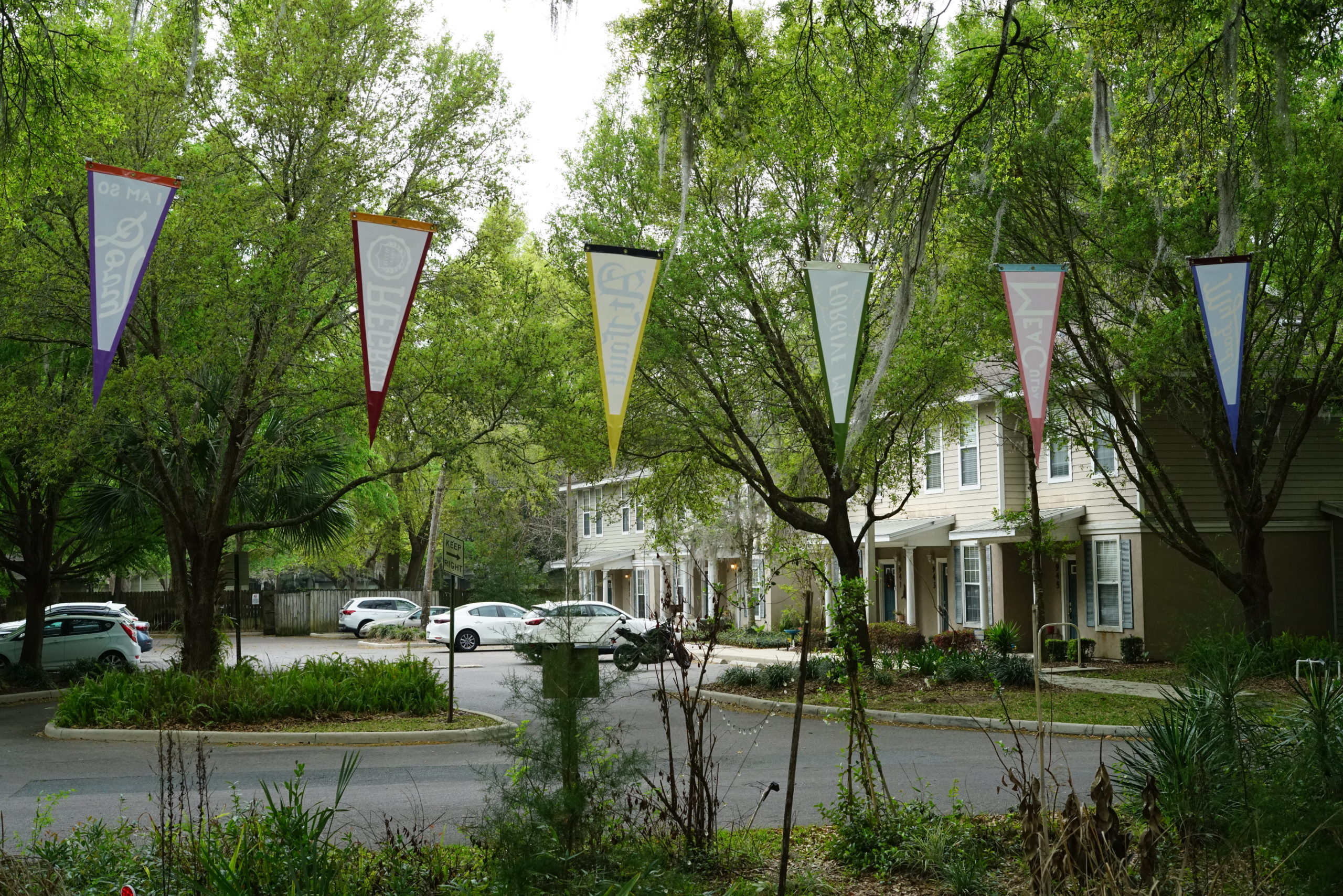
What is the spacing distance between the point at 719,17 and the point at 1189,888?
262 inches

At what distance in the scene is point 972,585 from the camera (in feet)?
91.7

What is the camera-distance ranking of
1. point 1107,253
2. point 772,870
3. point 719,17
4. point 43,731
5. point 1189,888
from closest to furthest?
point 1189,888 → point 772,870 → point 719,17 → point 43,731 → point 1107,253

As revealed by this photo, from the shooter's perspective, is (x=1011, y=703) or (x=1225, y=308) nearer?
(x=1225, y=308)

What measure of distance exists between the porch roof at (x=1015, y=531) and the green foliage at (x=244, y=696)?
13.2m

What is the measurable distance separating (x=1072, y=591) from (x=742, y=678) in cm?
1019

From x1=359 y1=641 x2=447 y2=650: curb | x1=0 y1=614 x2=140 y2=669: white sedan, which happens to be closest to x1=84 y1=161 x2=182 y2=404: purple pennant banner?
x1=0 y1=614 x2=140 y2=669: white sedan

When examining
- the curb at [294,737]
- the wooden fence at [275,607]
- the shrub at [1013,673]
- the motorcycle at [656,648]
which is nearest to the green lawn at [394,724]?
the curb at [294,737]

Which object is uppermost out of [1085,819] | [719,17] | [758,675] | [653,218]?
[653,218]

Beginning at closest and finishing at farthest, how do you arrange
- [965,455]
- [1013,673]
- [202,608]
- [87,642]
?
[202,608] < [1013,673] < [87,642] < [965,455]

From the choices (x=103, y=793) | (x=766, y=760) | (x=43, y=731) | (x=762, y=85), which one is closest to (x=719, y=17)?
(x=762, y=85)

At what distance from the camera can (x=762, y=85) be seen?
10.0 m

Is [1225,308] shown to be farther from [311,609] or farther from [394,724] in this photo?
[311,609]

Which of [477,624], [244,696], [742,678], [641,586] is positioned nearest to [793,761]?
[244,696]

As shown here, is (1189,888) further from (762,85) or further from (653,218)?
(653,218)
